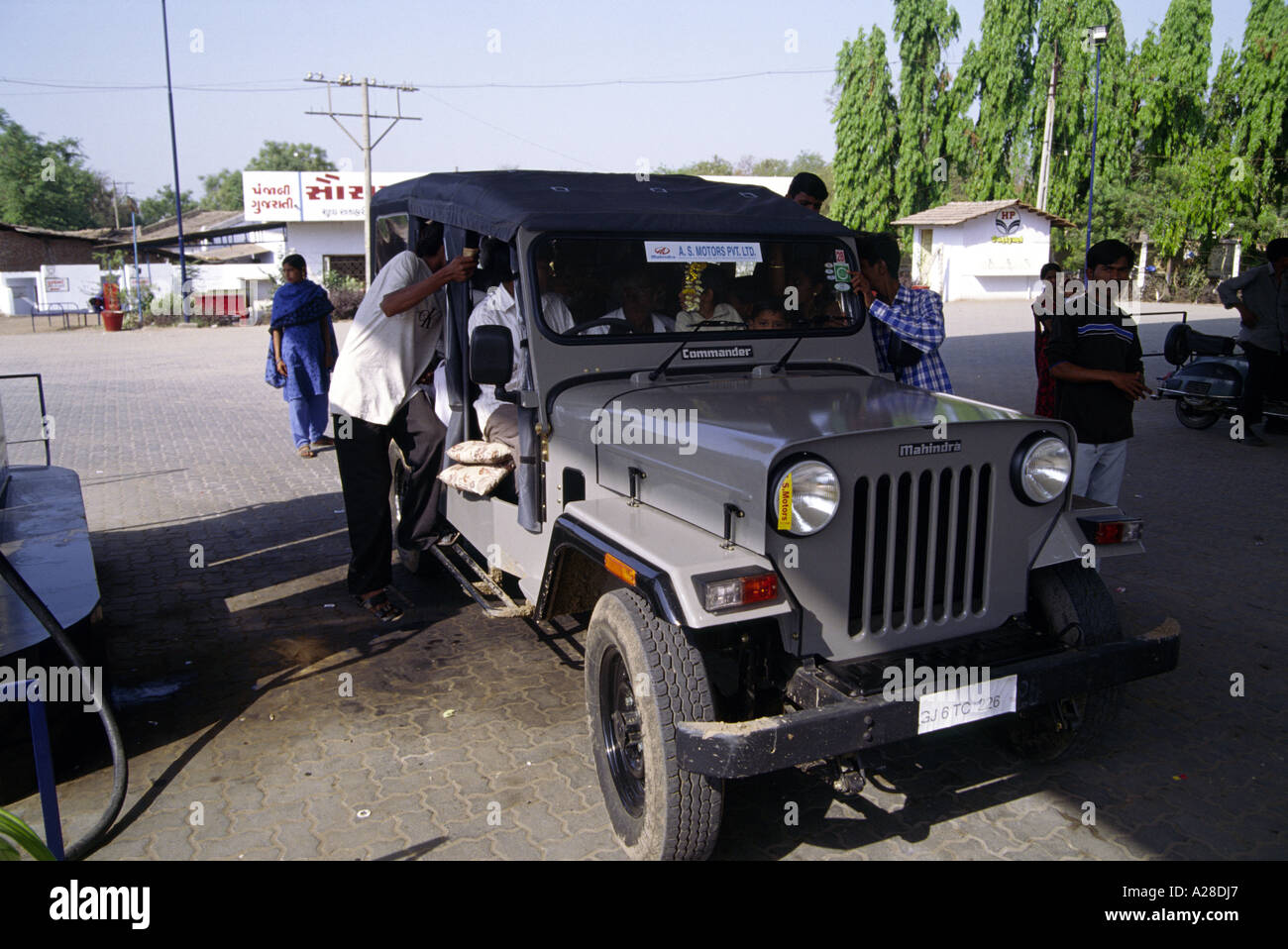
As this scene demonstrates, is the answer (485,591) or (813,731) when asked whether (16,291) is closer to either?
(485,591)

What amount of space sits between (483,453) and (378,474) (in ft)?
3.39

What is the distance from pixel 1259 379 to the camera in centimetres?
1001

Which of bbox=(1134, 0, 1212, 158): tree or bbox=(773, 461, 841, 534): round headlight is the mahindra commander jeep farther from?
bbox=(1134, 0, 1212, 158): tree

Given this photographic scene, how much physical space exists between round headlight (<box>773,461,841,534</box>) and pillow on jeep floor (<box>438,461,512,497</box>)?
185 cm

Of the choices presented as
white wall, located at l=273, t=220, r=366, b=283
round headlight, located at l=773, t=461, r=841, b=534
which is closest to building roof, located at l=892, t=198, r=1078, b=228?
white wall, located at l=273, t=220, r=366, b=283

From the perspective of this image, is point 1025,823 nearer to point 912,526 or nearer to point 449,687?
point 912,526

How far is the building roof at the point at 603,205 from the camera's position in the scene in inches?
156

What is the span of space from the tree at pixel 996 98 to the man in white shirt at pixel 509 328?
136 feet

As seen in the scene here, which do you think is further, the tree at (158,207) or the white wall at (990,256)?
the tree at (158,207)

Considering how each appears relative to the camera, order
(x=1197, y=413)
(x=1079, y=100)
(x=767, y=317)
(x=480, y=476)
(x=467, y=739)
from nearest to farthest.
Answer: (x=467, y=739) → (x=767, y=317) → (x=480, y=476) → (x=1197, y=413) → (x=1079, y=100)

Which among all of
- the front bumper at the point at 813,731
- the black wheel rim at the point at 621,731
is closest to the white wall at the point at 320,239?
the black wheel rim at the point at 621,731

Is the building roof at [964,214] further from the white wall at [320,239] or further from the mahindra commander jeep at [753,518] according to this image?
the mahindra commander jeep at [753,518]

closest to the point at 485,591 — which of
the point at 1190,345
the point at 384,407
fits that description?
the point at 384,407

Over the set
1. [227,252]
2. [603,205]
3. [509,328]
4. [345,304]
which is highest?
[227,252]
